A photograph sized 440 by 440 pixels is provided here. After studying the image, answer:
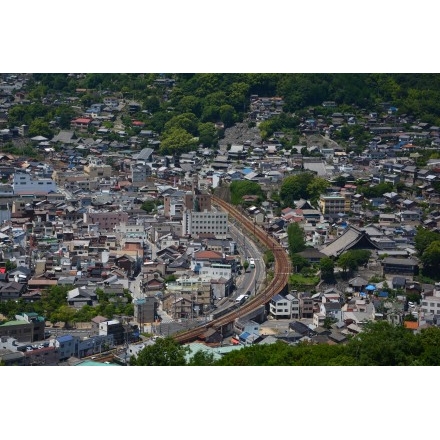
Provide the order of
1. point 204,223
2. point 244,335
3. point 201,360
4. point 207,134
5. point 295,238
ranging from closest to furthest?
point 201,360 → point 244,335 → point 295,238 → point 204,223 → point 207,134

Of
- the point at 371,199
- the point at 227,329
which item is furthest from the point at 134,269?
the point at 371,199

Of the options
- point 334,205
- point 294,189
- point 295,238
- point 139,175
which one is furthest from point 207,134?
point 295,238

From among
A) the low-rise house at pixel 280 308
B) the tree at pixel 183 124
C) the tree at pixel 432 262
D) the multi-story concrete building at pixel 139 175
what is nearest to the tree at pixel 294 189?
the multi-story concrete building at pixel 139 175

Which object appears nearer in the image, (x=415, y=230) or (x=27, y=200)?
(x=415, y=230)

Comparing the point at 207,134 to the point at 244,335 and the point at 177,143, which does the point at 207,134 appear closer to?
the point at 177,143

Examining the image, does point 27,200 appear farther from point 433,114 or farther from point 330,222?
point 433,114

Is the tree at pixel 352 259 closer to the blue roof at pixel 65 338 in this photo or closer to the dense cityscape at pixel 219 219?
the dense cityscape at pixel 219 219

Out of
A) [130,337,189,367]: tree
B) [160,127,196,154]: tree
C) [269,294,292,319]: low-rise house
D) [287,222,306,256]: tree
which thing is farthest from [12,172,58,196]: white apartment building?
[130,337,189,367]: tree
